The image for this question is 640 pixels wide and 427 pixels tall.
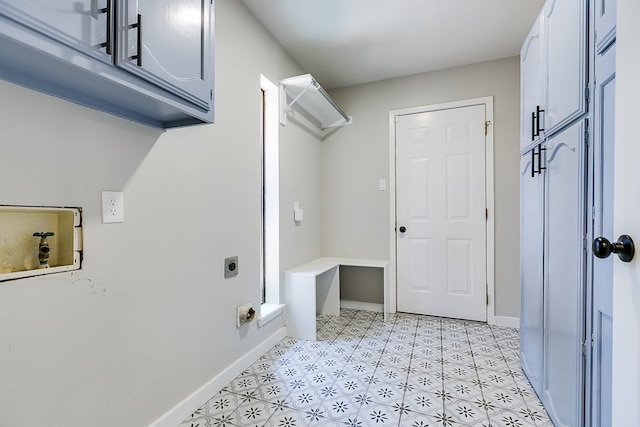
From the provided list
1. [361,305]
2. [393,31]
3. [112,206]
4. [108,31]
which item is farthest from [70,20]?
[361,305]

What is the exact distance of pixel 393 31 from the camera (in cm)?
233

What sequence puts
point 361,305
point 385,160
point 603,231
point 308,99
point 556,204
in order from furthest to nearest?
point 361,305, point 385,160, point 308,99, point 556,204, point 603,231

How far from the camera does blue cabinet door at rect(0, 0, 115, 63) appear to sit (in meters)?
0.67

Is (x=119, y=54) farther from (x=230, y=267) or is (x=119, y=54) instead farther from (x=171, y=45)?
(x=230, y=267)

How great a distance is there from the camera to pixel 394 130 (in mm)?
3111

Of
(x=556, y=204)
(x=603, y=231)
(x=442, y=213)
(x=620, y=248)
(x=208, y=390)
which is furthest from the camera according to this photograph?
(x=442, y=213)

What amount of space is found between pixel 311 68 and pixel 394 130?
102 centimetres

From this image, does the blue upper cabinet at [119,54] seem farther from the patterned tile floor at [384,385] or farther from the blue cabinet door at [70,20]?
the patterned tile floor at [384,385]

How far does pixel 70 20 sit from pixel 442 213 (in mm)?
2885

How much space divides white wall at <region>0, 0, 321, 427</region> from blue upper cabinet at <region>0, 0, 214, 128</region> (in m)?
0.09

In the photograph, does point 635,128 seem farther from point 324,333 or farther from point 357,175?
point 357,175

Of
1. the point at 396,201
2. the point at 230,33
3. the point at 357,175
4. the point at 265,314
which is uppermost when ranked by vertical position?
the point at 230,33

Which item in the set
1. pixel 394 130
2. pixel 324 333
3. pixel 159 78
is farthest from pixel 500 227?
pixel 159 78

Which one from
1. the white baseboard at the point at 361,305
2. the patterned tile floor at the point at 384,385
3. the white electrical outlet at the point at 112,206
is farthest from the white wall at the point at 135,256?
the white baseboard at the point at 361,305
